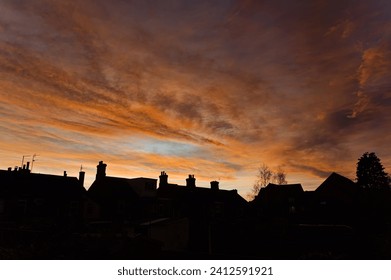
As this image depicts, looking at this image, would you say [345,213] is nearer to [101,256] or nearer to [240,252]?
[240,252]

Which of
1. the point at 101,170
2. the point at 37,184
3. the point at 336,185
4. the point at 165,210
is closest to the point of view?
the point at 37,184

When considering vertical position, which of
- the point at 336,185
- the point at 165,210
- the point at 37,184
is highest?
the point at 336,185

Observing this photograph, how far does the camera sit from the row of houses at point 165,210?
25.9 meters

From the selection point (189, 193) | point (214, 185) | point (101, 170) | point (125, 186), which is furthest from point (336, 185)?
point (101, 170)

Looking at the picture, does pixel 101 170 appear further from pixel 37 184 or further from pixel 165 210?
pixel 165 210

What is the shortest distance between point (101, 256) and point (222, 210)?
3998cm

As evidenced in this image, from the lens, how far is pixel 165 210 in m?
45.3

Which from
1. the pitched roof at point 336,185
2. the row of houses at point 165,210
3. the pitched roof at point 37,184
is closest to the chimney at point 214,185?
the row of houses at point 165,210

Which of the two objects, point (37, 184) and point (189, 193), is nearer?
point (37, 184)

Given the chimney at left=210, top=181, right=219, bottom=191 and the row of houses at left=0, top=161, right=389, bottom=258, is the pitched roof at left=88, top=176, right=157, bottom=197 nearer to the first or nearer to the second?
the row of houses at left=0, top=161, right=389, bottom=258

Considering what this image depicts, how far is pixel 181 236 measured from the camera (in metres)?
29.1

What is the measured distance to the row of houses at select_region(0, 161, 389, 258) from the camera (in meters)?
25.9

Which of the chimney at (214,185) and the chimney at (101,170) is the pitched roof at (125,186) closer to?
the chimney at (101,170)
